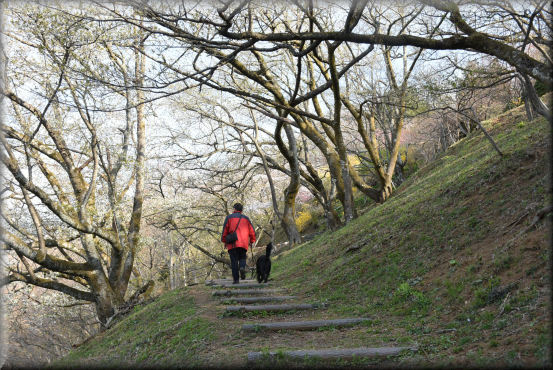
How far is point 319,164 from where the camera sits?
1339 inches

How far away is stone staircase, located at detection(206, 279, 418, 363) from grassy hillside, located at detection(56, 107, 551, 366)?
151mm

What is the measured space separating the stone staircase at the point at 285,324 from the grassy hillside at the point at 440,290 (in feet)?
0.50

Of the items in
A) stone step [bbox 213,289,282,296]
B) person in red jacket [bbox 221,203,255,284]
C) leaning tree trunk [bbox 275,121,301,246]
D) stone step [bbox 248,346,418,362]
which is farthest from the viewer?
leaning tree trunk [bbox 275,121,301,246]


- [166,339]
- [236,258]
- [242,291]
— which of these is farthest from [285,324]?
[236,258]

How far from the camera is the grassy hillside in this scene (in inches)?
161

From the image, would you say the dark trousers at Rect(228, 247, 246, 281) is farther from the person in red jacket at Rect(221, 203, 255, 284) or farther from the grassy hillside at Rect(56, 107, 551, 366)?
the grassy hillside at Rect(56, 107, 551, 366)

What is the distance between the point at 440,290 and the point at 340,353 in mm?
2128

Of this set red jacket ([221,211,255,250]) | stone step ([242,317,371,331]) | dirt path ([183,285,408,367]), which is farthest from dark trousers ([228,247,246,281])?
stone step ([242,317,371,331])

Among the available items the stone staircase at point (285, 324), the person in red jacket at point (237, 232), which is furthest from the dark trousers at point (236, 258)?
the stone staircase at point (285, 324)

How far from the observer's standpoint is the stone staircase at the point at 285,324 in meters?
4.24

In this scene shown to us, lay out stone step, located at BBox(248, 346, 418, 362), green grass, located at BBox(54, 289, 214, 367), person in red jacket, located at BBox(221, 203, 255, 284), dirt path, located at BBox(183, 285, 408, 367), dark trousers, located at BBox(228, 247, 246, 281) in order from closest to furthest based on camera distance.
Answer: stone step, located at BBox(248, 346, 418, 362)
dirt path, located at BBox(183, 285, 408, 367)
green grass, located at BBox(54, 289, 214, 367)
person in red jacket, located at BBox(221, 203, 255, 284)
dark trousers, located at BBox(228, 247, 246, 281)

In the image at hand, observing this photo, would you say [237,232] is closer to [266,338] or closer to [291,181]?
[266,338]

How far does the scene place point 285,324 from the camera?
5.80m

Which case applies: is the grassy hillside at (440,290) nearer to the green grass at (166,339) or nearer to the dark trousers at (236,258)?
the green grass at (166,339)
